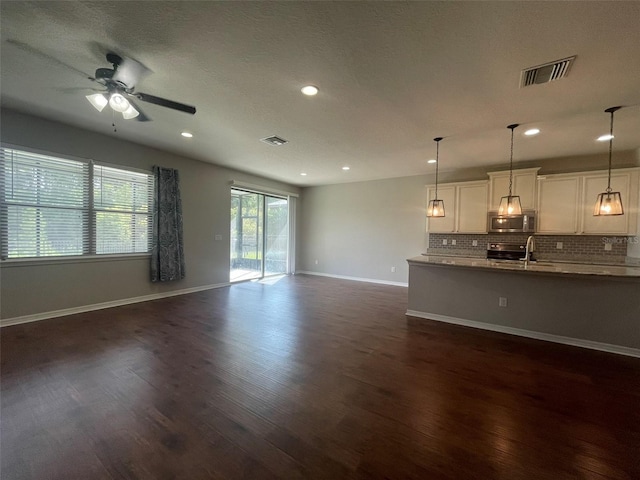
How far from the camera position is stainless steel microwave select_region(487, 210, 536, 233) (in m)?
4.79

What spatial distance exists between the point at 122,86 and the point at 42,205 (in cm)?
259

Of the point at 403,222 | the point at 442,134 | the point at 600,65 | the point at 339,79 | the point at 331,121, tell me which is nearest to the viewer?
the point at 600,65

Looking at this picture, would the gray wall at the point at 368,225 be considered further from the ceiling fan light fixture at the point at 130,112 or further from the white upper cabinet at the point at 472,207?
the ceiling fan light fixture at the point at 130,112

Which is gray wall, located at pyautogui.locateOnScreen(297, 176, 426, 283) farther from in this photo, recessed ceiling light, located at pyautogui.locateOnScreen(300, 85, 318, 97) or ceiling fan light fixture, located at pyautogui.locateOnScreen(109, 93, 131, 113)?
ceiling fan light fixture, located at pyautogui.locateOnScreen(109, 93, 131, 113)

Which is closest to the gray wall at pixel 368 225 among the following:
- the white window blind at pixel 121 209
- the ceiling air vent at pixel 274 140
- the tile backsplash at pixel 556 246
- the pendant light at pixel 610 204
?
the tile backsplash at pixel 556 246

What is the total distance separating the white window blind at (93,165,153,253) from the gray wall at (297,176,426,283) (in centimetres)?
449

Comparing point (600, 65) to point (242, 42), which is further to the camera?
point (600, 65)

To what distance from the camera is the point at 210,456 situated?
4.94 feet

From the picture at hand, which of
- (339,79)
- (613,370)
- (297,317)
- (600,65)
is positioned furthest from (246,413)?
(600,65)

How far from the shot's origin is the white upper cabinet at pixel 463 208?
17.3ft

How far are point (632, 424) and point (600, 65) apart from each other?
2.69 metres

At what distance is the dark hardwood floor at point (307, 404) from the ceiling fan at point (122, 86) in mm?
2390

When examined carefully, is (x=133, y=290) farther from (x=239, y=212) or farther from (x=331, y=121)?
(x=331, y=121)

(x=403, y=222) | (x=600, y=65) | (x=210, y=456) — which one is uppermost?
(x=600, y=65)
